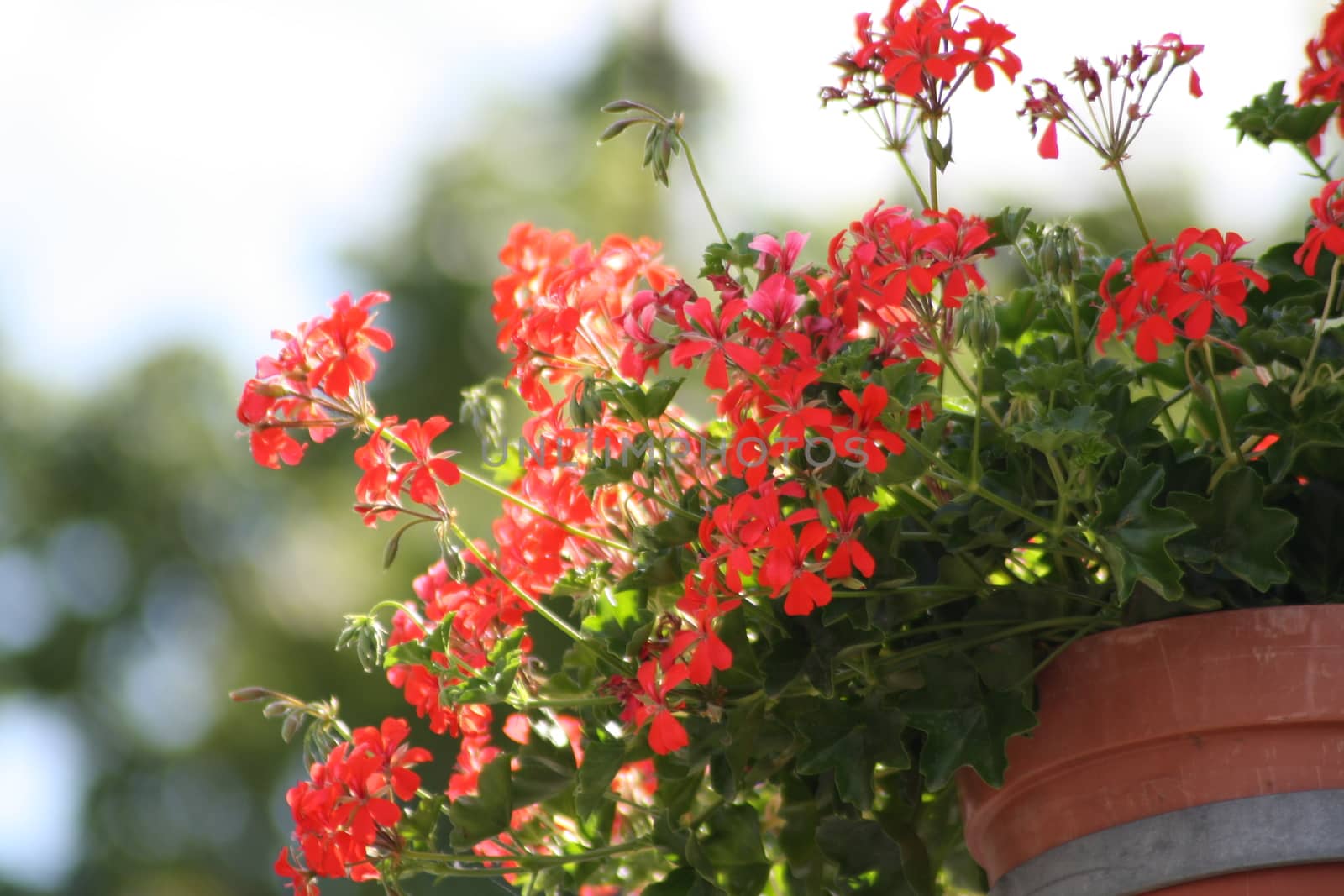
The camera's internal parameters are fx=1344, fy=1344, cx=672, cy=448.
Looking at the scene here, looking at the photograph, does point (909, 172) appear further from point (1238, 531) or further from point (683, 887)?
point (683, 887)

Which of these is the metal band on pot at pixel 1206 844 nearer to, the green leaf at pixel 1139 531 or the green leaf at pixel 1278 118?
the green leaf at pixel 1139 531

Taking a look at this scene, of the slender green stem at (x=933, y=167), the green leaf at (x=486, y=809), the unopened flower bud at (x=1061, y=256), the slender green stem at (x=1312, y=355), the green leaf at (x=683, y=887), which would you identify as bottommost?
the green leaf at (x=683, y=887)

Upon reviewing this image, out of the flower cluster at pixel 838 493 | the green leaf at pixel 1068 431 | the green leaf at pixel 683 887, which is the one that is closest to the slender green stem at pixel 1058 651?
the flower cluster at pixel 838 493

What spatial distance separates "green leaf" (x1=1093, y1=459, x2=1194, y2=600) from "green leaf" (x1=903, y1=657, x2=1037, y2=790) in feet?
0.30

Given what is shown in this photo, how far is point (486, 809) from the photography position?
793 millimetres

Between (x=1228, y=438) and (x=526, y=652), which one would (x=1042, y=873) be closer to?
(x=1228, y=438)

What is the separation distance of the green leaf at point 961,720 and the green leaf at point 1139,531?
91 mm

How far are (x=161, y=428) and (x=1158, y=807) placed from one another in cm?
540

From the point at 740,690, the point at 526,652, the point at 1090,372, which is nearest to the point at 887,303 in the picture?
the point at 1090,372

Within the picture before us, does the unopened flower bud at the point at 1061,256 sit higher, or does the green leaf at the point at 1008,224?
the green leaf at the point at 1008,224

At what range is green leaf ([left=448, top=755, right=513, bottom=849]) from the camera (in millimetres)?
790

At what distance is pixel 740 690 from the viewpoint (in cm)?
77

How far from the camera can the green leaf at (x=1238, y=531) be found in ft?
2.18

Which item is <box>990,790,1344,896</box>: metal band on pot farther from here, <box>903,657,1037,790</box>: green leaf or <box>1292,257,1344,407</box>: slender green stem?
<box>1292,257,1344,407</box>: slender green stem
